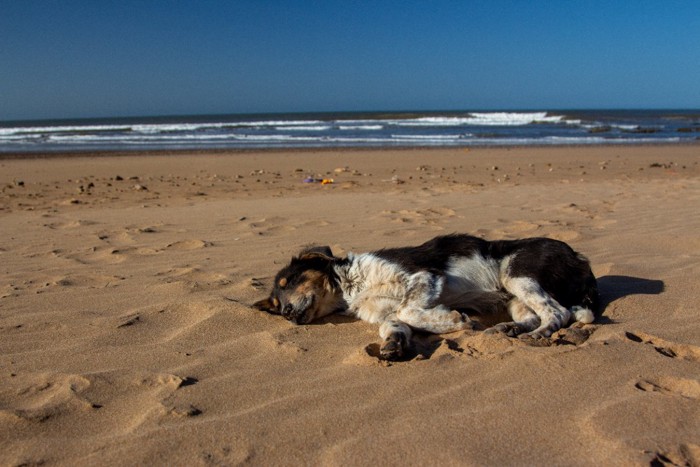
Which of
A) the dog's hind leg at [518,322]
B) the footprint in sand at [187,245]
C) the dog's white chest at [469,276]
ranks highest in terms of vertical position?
the dog's white chest at [469,276]

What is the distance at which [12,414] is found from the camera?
2.62m

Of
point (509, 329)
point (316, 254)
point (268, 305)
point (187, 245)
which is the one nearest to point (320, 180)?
point (187, 245)

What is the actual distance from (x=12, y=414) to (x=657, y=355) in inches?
123

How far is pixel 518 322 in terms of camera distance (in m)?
3.77

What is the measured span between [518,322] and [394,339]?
928 mm

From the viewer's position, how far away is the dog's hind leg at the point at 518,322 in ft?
11.8

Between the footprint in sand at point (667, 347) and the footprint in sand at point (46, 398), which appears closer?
the footprint in sand at point (46, 398)

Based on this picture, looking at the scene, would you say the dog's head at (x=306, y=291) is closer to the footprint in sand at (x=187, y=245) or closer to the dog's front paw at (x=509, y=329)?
the dog's front paw at (x=509, y=329)

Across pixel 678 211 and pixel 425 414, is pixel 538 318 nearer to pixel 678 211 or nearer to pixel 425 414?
pixel 425 414

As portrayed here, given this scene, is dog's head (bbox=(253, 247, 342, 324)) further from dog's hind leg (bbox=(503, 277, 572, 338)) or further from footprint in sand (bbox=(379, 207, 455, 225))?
footprint in sand (bbox=(379, 207, 455, 225))

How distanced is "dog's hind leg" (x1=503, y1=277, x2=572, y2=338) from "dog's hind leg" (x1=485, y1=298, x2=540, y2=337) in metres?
0.02

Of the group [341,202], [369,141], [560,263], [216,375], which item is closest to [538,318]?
[560,263]

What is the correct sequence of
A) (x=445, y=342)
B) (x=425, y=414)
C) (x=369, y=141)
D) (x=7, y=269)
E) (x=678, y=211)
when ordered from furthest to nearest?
1. (x=369, y=141)
2. (x=678, y=211)
3. (x=7, y=269)
4. (x=445, y=342)
5. (x=425, y=414)

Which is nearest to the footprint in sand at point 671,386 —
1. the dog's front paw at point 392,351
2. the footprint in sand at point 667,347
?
the footprint in sand at point 667,347
